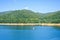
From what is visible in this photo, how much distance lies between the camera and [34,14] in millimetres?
29031

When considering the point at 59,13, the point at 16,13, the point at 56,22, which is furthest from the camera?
the point at 16,13

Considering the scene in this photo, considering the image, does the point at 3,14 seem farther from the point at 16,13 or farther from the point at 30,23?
the point at 30,23

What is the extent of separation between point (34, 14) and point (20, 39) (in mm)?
20974

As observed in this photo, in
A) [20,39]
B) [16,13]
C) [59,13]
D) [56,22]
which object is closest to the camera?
[20,39]

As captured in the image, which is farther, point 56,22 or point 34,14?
point 34,14

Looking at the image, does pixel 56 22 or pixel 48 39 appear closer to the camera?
pixel 48 39

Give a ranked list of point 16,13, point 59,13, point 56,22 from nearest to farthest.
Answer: point 56,22
point 59,13
point 16,13

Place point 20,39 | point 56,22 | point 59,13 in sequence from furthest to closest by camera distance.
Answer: point 59,13, point 56,22, point 20,39

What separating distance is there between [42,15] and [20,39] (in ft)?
68.5

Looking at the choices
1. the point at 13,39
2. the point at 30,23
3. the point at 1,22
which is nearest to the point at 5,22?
the point at 1,22

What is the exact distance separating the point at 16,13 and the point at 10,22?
8.37 meters

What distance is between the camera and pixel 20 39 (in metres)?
8.24

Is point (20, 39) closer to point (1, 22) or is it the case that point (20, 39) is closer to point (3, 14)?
point (1, 22)

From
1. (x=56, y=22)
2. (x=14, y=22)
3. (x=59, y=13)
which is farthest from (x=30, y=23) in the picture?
(x=59, y=13)
